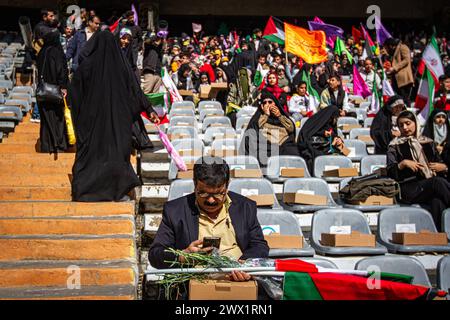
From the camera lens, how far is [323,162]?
7629 mm

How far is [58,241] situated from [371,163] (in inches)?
175

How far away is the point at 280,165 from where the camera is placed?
294 inches

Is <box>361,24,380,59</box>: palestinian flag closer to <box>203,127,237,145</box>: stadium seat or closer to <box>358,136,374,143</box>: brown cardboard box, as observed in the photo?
<box>358,136,374,143</box>: brown cardboard box

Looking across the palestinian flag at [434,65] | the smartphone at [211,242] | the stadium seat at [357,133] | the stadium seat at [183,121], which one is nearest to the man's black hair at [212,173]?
the smartphone at [211,242]

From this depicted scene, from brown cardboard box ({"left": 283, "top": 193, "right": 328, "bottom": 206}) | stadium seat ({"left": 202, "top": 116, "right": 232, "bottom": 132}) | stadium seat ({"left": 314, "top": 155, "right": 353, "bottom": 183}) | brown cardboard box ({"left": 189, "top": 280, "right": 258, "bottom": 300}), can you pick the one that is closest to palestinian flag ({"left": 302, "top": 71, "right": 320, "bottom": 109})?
stadium seat ({"left": 202, "top": 116, "right": 232, "bottom": 132})

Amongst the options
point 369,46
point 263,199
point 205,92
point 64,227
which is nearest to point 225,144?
point 263,199

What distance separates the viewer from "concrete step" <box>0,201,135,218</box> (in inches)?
211

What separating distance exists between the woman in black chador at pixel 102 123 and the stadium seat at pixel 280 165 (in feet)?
6.57

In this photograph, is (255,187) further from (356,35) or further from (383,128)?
(356,35)

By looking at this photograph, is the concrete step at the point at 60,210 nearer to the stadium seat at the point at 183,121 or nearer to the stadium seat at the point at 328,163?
the stadium seat at the point at 328,163

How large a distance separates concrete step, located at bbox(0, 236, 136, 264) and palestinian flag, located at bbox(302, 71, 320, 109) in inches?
270

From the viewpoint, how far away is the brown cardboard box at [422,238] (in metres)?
5.58
